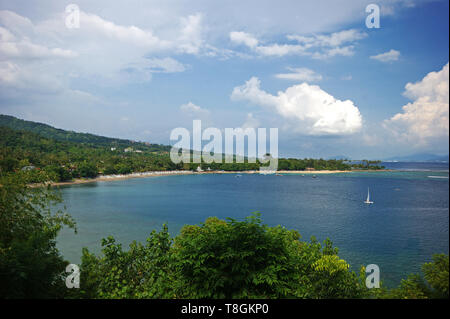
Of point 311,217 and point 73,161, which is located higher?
point 73,161

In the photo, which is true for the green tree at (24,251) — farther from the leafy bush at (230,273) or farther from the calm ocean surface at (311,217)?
the calm ocean surface at (311,217)

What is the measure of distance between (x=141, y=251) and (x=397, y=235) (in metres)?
20.4

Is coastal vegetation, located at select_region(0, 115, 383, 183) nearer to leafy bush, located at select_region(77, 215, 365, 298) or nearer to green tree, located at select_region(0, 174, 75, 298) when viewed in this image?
green tree, located at select_region(0, 174, 75, 298)

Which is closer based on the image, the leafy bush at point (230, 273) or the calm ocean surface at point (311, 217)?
the leafy bush at point (230, 273)

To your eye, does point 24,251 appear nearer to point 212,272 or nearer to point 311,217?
point 212,272

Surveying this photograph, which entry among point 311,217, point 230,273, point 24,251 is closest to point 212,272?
point 230,273

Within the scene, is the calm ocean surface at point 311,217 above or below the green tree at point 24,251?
below

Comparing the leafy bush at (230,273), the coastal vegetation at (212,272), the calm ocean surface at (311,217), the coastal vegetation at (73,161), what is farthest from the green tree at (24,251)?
the calm ocean surface at (311,217)

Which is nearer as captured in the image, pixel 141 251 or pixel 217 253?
pixel 217 253

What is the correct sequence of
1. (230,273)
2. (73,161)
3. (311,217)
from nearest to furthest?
(230,273) → (311,217) → (73,161)

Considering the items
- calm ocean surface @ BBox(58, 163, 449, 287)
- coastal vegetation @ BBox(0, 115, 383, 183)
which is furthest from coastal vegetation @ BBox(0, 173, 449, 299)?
calm ocean surface @ BBox(58, 163, 449, 287)

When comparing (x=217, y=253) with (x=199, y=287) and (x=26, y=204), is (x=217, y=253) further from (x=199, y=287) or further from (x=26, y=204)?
(x=26, y=204)
